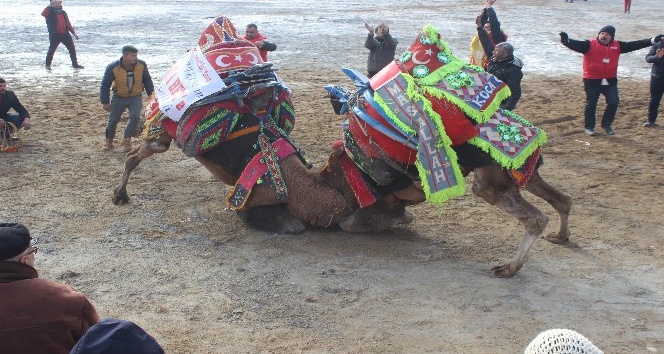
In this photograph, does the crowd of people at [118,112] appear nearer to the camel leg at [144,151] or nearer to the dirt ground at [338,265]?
the dirt ground at [338,265]

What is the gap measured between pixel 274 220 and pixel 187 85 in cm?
149

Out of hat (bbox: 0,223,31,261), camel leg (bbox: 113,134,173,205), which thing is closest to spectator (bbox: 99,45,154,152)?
camel leg (bbox: 113,134,173,205)

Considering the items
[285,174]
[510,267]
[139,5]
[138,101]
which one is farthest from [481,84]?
[139,5]

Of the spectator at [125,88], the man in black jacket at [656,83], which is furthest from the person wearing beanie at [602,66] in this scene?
the spectator at [125,88]

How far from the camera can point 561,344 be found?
2486 millimetres

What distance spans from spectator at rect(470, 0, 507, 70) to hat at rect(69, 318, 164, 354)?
9541 millimetres

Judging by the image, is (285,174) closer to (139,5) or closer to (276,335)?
(276,335)

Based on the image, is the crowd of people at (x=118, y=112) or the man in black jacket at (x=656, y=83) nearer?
the crowd of people at (x=118, y=112)

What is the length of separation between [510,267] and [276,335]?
203cm

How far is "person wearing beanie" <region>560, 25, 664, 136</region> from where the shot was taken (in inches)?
436

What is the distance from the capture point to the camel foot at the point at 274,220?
7.39 metres

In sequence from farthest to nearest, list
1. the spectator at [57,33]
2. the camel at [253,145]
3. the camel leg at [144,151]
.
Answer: the spectator at [57,33] → the camel leg at [144,151] → the camel at [253,145]

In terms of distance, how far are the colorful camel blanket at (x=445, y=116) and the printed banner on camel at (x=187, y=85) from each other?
1744mm

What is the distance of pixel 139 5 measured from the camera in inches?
1113
